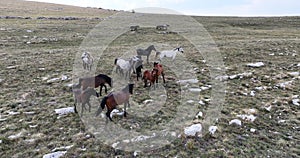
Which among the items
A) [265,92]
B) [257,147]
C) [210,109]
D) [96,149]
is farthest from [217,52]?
[96,149]

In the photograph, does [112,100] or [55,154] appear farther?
[112,100]

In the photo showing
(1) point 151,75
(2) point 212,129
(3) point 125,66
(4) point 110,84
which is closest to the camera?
(2) point 212,129

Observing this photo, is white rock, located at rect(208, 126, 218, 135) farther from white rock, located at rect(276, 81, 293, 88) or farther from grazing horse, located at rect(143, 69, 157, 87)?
white rock, located at rect(276, 81, 293, 88)

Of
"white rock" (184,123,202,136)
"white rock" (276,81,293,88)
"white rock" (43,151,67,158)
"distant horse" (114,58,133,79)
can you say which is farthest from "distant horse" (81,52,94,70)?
"white rock" (276,81,293,88)

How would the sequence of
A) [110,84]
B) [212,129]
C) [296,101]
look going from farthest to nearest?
[110,84] → [296,101] → [212,129]

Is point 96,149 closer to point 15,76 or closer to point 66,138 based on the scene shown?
point 66,138

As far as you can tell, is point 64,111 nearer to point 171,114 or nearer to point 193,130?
point 171,114

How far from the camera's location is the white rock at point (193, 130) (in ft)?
21.5

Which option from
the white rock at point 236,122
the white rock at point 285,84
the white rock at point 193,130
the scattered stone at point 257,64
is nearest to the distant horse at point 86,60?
the white rock at point 193,130

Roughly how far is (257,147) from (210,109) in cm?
239

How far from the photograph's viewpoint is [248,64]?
14125 mm

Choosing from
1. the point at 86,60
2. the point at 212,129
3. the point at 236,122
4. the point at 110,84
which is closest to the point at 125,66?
the point at 110,84

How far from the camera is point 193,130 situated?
660 centimetres

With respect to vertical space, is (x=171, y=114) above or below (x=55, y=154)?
above
